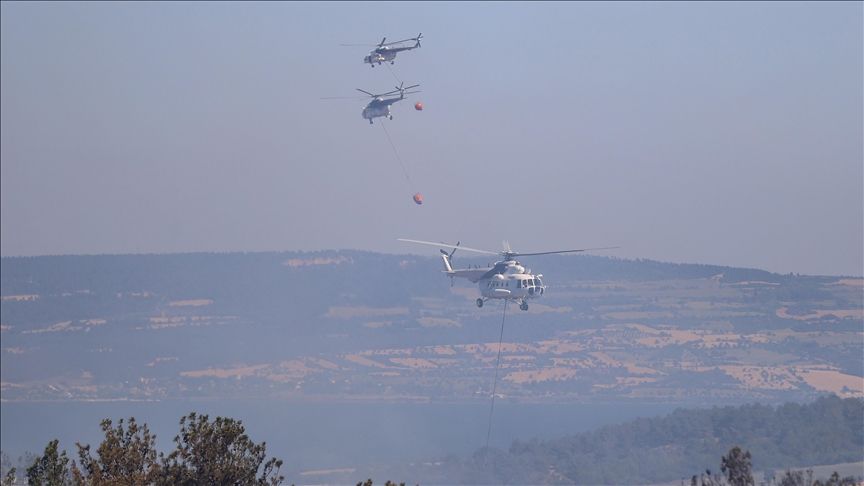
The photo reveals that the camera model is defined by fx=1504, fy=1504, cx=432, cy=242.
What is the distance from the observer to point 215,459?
37.1 metres

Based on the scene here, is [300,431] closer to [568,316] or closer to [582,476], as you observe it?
[568,316]

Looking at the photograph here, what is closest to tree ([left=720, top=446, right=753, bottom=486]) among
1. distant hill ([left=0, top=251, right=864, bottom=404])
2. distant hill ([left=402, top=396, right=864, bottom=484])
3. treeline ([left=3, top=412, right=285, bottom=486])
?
treeline ([left=3, top=412, right=285, bottom=486])

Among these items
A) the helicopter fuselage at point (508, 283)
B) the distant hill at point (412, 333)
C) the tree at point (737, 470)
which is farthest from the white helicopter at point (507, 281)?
the distant hill at point (412, 333)

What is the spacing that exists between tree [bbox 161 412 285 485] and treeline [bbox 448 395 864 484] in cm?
5327

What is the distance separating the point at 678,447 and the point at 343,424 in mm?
38932

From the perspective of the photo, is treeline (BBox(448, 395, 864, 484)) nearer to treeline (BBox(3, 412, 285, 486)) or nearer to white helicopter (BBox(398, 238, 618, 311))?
white helicopter (BBox(398, 238, 618, 311))

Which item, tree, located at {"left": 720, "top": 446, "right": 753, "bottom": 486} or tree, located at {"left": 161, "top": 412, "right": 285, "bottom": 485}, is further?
tree, located at {"left": 720, "top": 446, "right": 753, "bottom": 486}

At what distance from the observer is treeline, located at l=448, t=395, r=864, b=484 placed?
293 feet

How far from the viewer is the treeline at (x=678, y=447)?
8938cm

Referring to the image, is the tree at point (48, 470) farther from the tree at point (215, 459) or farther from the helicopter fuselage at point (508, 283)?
the helicopter fuselage at point (508, 283)

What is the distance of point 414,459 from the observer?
106m

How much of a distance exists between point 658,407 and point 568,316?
18190 millimetres

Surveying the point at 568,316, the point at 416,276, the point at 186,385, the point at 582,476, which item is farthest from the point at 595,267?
the point at 582,476

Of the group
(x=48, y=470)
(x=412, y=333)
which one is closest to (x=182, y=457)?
(x=48, y=470)
